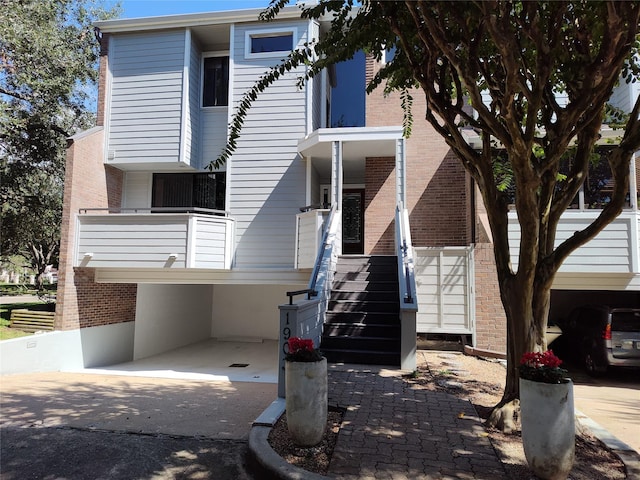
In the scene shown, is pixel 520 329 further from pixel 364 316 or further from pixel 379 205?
pixel 379 205

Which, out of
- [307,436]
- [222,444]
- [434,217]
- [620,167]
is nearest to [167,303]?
[434,217]

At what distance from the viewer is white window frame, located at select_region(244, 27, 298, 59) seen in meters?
11.1

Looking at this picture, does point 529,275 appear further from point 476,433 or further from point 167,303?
point 167,303

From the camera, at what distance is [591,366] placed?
26.2ft

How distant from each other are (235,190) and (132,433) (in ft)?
24.3

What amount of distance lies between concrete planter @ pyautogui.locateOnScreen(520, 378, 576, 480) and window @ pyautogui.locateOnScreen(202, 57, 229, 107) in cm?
1121

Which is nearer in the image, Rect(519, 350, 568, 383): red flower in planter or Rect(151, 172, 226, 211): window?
Rect(519, 350, 568, 383): red flower in planter

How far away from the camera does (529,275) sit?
414 cm

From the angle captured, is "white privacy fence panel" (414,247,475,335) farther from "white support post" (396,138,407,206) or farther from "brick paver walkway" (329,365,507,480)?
"brick paver walkway" (329,365,507,480)

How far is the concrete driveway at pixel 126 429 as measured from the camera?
364 cm

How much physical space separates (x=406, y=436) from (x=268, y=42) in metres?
10.8

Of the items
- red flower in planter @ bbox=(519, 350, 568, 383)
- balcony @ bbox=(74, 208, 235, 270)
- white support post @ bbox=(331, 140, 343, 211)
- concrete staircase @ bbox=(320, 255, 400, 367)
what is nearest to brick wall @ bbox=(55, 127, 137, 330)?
balcony @ bbox=(74, 208, 235, 270)

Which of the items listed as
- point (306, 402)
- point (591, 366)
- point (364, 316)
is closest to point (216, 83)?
point (364, 316)

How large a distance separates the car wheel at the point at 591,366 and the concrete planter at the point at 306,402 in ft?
22.5
